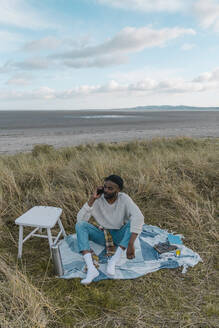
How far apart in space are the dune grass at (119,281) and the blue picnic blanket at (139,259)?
87mm

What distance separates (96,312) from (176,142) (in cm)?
1121

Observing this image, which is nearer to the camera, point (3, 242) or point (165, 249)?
point (165, 249)

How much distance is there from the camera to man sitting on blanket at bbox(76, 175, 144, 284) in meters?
2.81

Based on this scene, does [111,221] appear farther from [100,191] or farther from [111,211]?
[100,191]

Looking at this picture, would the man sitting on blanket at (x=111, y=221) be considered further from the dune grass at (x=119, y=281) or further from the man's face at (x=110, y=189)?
the dune grass at (x=119, y=281)

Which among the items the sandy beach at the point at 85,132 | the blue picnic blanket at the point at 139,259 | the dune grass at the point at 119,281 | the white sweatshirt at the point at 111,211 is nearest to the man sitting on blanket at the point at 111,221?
the white sweatshirt at the point at 111,211

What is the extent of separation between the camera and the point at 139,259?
3.06 m

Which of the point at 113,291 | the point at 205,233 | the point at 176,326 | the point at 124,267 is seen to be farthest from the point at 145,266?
the point at 205,233

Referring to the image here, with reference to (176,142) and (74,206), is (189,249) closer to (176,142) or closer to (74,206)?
(74,206)

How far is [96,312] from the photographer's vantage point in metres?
2.26

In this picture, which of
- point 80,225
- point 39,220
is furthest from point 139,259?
point 39,220

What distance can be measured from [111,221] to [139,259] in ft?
1.95

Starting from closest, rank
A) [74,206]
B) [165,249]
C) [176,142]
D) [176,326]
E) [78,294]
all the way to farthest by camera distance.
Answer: [176,326] → [78,294] → [165,249] → [74,206] → [176,142]

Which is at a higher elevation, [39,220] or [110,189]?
[110,189]
